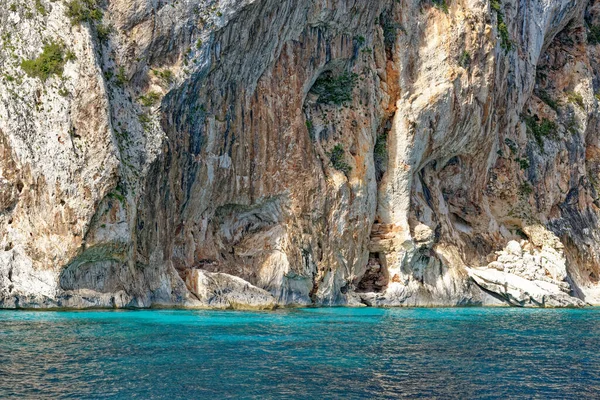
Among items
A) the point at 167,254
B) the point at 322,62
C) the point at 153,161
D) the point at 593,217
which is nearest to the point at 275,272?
the point at 167,254

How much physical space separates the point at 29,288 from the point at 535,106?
108 feet

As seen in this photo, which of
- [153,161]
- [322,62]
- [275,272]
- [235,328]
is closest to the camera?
[235,328]

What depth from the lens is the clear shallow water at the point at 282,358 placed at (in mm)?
12594

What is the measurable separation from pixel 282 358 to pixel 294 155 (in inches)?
762

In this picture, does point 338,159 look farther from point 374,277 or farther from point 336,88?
point 374,277

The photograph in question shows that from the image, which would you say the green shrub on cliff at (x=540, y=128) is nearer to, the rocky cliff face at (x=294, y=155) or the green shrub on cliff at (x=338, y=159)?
the rocky cliff face at (x=294, y=155)

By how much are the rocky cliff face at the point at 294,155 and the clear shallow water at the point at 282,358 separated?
454 cm

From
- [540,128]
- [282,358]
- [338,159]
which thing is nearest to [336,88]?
[338,159]

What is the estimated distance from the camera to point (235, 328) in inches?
836

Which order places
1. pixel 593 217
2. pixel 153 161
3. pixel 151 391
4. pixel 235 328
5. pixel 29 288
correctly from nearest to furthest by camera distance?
pixel 151 391
pixel 235 328
pixel 29 288
pixel 153 161
pixel 593 217

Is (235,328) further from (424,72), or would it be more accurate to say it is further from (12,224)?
(424,72)

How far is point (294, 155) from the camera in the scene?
113ft

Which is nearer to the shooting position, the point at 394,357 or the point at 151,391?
the point at 151,391

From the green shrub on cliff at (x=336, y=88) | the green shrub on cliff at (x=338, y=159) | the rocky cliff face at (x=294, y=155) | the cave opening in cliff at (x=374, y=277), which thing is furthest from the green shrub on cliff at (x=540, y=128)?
the green shrub on cliff at (x=338, y=159)
